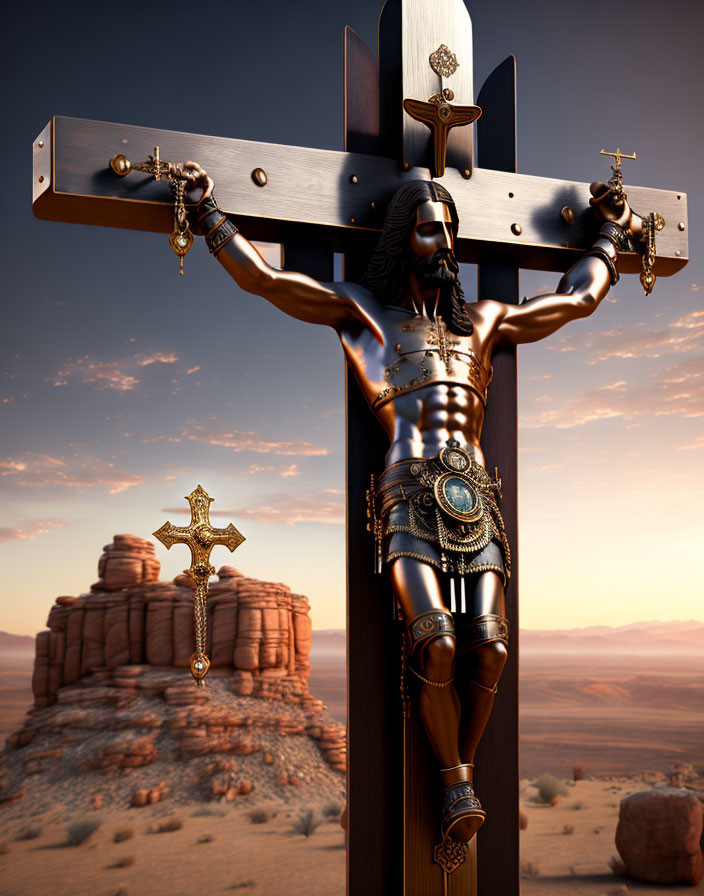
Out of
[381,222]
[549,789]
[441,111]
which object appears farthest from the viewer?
[549,789]

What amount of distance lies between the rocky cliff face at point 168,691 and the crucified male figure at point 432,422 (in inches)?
606

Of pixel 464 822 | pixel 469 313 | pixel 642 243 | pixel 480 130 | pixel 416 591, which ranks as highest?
pixel 480 130

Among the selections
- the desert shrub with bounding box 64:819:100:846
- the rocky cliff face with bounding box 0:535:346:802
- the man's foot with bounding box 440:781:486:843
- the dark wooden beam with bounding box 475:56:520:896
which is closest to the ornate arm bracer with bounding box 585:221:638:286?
the dark wooden beam with bounding box 475:56:520:896

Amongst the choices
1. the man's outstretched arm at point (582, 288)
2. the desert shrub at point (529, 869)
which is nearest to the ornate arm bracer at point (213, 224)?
the man's outstretched arm at point (582, 288)

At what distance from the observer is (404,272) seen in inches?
150

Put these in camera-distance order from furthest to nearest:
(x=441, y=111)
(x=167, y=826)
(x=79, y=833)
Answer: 1. (x=167, y=826)
2. (x=79, y=833)
3. (x=441, y=111)

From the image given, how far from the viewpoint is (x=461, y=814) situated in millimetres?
3355

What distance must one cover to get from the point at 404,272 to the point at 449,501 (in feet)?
3.14

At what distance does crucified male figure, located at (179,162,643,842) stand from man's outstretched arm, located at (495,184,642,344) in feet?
0.07

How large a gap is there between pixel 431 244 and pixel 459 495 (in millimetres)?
986

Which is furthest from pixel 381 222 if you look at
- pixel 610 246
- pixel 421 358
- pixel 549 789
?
pixel 549 789

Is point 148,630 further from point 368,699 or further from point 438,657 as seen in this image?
point 438,657

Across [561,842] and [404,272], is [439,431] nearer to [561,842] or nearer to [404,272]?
[404,272]

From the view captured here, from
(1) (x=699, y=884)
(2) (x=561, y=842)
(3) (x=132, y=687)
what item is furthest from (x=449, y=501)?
(3) (x=132, y=687)
